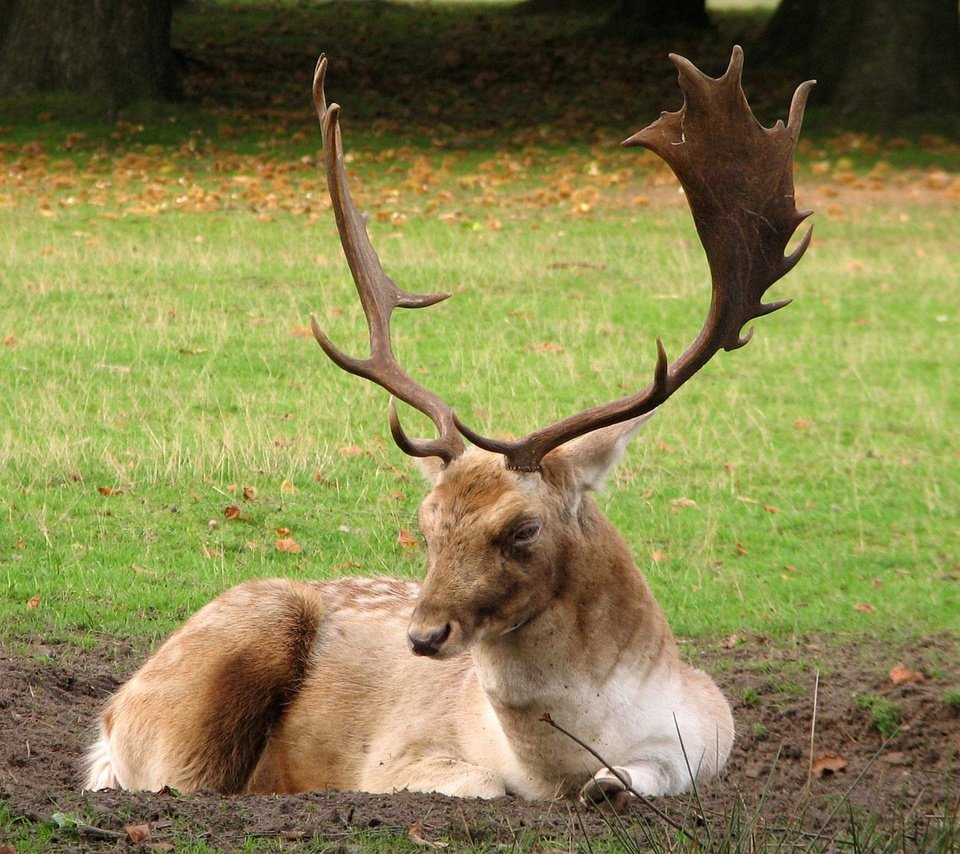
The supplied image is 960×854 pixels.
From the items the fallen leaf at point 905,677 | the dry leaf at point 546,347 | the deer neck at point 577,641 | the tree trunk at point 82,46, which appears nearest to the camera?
the deer neck at point 577,641

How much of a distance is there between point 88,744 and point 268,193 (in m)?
13.6

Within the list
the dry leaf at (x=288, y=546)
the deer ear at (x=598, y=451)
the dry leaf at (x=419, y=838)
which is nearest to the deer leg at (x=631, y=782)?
the dry leaf at (x=419, y=838)

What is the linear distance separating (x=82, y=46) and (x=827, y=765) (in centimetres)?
1878

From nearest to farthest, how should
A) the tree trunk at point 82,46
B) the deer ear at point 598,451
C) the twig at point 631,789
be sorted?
1. the twig at point 631,789
2. the deer ear at point 598,451
3. the tree trunk at point 82,46

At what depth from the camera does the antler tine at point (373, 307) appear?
Answer: 5.56m

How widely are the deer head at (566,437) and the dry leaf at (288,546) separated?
277cm

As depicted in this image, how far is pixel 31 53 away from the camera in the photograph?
22672 millimetres

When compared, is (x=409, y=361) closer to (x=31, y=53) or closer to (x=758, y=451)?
(x=758, y=451)

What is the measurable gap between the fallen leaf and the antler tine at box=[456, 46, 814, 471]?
2049mm

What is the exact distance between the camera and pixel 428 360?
1250cm

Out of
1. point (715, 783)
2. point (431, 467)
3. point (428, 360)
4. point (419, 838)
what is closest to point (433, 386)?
point (428, 360)

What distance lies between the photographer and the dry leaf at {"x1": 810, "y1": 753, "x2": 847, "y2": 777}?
6176 millimetres

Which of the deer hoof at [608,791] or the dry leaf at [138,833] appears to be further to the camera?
the deer hoof at [608,791]

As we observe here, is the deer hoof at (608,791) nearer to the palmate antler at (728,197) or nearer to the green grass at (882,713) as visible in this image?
the palmate antler at (728,197)
